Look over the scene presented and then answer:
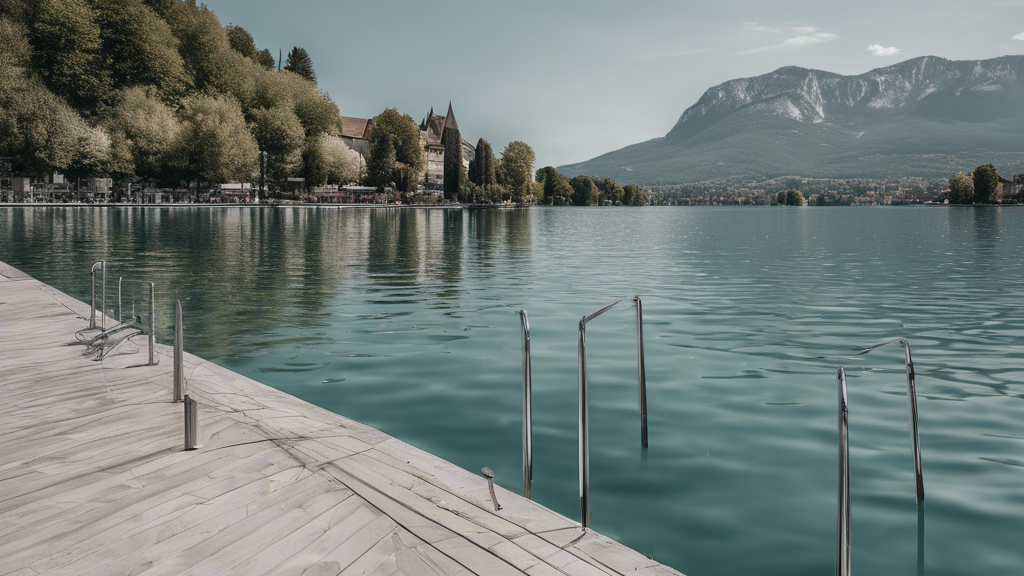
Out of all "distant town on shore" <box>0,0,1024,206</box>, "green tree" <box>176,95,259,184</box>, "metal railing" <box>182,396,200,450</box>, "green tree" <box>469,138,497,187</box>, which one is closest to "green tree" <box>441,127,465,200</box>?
"green tree" <box>469,138,497,187</box>

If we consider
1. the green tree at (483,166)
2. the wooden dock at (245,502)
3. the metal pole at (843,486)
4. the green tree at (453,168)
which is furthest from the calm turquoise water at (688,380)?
the green tree at (483,166)

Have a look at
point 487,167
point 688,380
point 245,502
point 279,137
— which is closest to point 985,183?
point 487,167

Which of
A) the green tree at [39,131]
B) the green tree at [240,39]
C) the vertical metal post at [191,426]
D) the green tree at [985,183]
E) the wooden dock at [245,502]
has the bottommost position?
the wooden dock at [245,502]

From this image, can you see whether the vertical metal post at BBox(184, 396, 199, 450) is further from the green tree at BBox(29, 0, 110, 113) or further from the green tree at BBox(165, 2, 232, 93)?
the green tree at BBox(165, 2, 232, 93)

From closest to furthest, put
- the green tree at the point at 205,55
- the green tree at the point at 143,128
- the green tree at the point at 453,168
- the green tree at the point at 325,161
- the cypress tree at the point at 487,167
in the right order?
the green tree at the point at 143,128 → the green tree at the point at 205,55 → the green tree at the point at 325,161 → the green tree at the point at 453,168 → the cypress tree at the point at 487,167

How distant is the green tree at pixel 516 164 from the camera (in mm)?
147125

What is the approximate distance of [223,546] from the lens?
3.83m

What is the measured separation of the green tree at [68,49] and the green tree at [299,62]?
5927cm

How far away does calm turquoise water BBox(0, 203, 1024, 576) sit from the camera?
5973 millimetres

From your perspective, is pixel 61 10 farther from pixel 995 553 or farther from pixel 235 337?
pixel 995 553

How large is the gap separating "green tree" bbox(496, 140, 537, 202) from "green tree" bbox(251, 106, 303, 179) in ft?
208

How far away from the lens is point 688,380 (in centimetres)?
1097

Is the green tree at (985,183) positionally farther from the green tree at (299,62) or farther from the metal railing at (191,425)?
the metal railing at (191,425)

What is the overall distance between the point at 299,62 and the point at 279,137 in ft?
178
